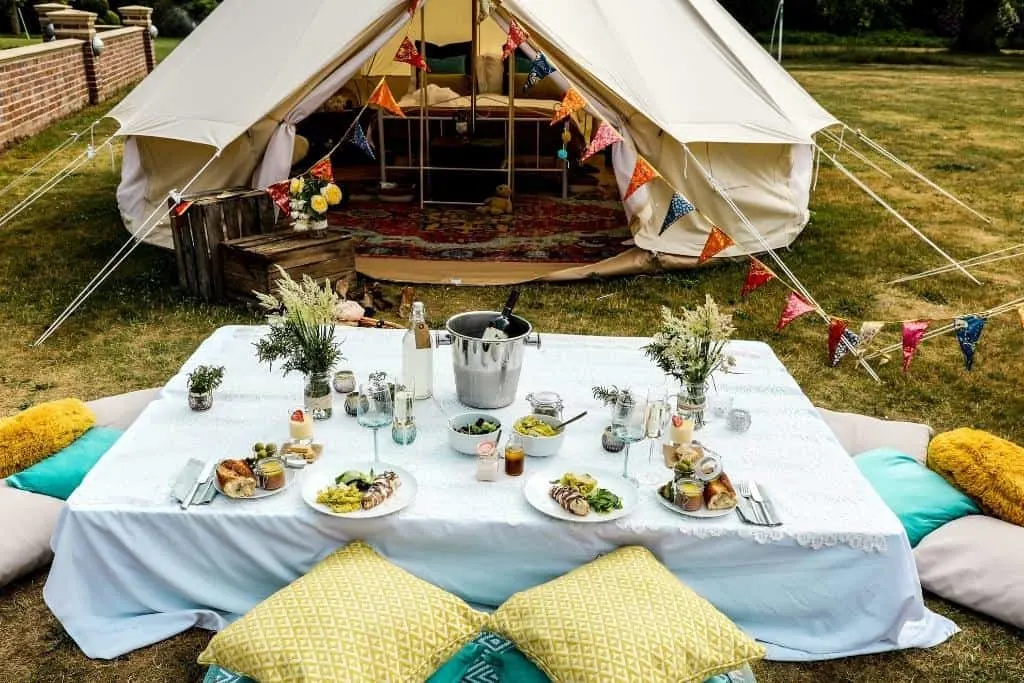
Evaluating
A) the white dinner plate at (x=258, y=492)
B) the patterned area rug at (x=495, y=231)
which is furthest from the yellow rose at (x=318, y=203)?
the white dinner plate at (x=258, y=492)

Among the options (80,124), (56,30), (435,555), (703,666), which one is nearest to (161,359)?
(435,555)

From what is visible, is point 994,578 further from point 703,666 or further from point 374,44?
point 374,44

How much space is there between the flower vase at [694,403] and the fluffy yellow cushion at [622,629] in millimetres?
674

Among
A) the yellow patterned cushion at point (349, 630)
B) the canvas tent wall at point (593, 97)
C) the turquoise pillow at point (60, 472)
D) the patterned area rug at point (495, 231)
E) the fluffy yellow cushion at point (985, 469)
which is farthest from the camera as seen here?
the patterned area rug at point (495, 231)

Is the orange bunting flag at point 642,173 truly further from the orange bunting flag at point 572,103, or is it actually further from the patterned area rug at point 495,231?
the patterned area rug at point 495,231

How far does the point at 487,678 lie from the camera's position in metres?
2.49

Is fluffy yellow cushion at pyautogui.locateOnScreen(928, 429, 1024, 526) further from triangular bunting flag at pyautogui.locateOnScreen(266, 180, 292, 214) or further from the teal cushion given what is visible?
the teal cushion

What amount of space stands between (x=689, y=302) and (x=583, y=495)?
139 inches

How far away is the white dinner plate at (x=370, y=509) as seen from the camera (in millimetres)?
2469

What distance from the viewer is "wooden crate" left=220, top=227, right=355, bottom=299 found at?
5.27 metres

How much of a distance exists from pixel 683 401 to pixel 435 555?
103cm

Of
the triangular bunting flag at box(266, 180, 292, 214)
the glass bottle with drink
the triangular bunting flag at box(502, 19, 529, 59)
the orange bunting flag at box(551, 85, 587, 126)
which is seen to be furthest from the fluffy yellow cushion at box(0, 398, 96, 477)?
the triangular bunting flag at box(502, 19, 529, 59)

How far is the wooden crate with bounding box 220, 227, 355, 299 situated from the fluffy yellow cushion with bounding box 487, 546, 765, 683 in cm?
342

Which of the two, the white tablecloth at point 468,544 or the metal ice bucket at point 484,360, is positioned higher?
the metal ice bucket at point 484,360
